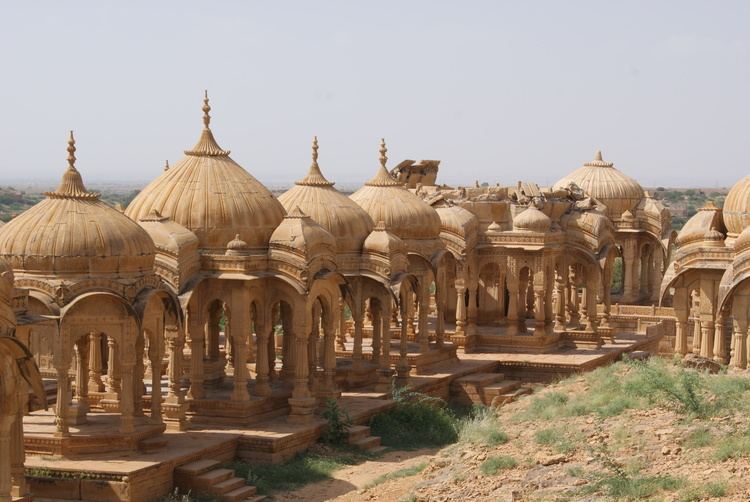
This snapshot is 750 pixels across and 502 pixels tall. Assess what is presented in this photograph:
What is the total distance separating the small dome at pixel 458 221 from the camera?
33353 millimetres

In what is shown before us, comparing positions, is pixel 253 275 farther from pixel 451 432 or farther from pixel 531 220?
pixel 531 220

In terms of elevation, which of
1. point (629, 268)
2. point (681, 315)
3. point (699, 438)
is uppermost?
point (629, 268)

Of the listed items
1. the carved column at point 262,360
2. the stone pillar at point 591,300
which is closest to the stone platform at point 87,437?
the carved column at point 262,360

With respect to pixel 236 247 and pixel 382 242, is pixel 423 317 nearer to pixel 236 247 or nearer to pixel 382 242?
pixel 382 242

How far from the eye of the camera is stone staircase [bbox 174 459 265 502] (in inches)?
837

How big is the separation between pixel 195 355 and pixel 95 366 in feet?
6.24

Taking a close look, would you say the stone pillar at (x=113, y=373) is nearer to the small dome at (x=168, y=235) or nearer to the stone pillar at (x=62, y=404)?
the small dome at (x=168, y=235)

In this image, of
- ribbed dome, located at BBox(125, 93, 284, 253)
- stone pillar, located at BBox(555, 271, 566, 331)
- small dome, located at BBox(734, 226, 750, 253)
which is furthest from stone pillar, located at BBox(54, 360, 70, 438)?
stone pillar, located at BBox(555, 271, 566, 331)

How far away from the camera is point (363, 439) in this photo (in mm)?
25062

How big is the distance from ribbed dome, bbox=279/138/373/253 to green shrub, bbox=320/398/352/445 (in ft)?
13.4

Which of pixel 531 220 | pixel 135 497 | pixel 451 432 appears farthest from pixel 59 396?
pixel 531 220

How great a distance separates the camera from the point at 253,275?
80.1ft

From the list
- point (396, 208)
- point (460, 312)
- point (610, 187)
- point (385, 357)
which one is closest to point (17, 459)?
point (385, 357)

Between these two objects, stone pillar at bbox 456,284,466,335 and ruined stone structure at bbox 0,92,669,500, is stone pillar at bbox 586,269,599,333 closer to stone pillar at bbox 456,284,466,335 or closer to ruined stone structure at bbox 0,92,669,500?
ruined stone structure at bbox 0,92,669,500
